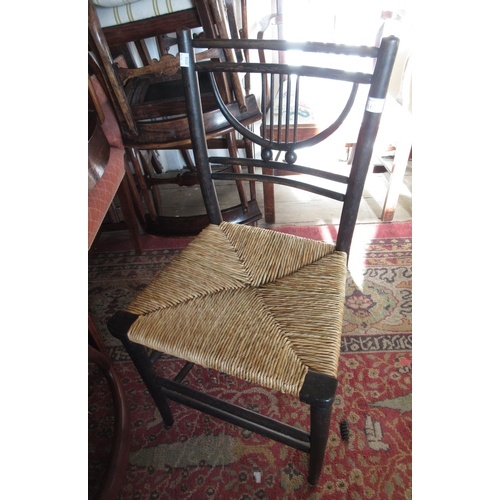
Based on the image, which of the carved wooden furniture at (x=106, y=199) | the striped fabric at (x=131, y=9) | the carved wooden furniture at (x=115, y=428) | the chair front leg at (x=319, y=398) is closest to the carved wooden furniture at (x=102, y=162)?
the carved wooden furniture at (x=106, y=199)

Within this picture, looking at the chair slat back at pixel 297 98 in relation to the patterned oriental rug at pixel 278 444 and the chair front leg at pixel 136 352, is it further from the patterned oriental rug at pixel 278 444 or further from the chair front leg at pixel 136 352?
the patterned oriental rug at pixel 278 444

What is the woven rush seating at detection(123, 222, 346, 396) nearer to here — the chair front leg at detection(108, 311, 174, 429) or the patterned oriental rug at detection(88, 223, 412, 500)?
the chair front leg at detection(108, 311, 174, 429)

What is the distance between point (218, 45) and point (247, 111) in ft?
1.98

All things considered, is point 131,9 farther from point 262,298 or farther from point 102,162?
point 262,298

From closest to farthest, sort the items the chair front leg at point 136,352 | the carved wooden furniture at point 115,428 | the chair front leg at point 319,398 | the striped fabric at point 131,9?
the chair front leg at point 319,398, the chair front leg at point 136,352, the carved wooden furniture at point 115,428, the striped fabric at point 131,9

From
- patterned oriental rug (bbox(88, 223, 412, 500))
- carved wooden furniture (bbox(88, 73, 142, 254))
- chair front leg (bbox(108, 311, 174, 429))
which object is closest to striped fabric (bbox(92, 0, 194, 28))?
carved wooden furniture (bbox(88, 73, 142, 254))

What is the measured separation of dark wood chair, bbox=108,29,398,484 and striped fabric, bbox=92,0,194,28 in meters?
0.35

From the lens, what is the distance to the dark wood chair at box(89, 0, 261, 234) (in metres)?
1.04

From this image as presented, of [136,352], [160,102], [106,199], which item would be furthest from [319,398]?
[160,102]

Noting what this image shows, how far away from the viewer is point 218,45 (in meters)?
0.73

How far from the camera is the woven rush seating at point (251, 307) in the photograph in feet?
2.16

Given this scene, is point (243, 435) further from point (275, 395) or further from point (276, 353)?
point (276, 353)

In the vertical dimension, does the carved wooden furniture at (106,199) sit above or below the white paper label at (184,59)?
below

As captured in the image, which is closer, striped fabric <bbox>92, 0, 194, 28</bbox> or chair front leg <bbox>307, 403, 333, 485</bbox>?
chair front leg <bbox>307, 403, 333, 485</bbox>
